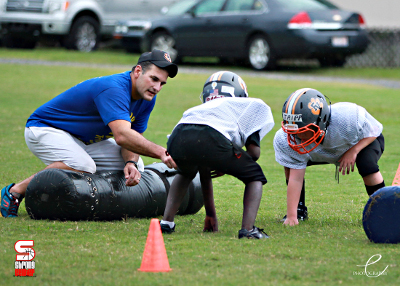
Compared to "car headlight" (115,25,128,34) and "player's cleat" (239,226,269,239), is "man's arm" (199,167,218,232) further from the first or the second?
"car headlight" (115,25,128,34)

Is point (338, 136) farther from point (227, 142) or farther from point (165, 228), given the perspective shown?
point (165, 228)

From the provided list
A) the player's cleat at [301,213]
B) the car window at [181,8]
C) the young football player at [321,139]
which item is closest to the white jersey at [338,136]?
the young football player at [321,139]

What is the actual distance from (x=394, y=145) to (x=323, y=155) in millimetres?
4597

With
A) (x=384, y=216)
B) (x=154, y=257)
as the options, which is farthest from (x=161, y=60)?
(x=384, y=216)

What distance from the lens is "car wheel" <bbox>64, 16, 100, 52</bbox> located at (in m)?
19.4

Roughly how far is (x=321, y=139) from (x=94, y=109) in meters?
1.94

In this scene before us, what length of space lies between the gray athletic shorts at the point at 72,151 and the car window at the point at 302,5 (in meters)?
11.6

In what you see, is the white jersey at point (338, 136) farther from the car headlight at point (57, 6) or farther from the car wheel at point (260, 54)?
the car headlight at point (57, 6)

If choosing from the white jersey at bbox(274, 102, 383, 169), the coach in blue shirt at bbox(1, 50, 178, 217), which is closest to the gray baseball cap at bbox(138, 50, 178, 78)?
the coach in blue shirt at bbox(1, 50, 178, 217)

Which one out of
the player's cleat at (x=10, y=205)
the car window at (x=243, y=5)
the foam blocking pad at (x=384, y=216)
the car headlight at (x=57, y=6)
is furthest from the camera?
the car headlight at (x=57, y=6)

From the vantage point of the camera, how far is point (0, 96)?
42.4 feet

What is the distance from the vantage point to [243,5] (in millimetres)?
17141

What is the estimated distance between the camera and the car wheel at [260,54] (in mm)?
16484

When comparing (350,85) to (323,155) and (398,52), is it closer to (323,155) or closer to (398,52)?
(398,52)
